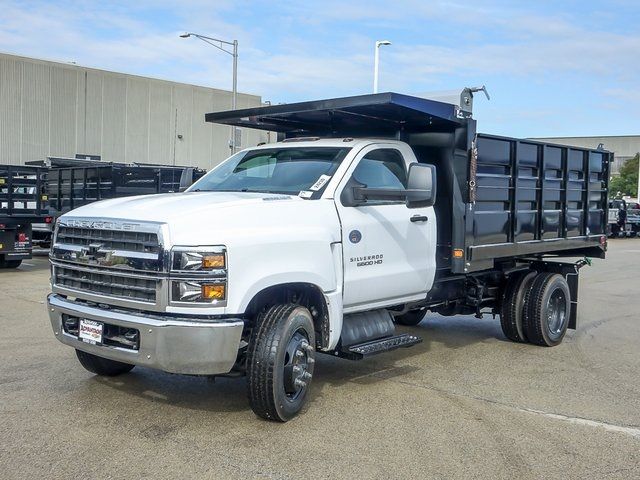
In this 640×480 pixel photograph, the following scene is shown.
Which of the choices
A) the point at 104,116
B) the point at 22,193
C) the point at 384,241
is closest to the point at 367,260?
the point at 384,241

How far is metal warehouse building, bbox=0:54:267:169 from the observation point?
1538 inches

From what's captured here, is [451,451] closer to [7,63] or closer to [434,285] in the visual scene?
[434,285]

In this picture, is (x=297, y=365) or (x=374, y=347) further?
(x=374, y=347)

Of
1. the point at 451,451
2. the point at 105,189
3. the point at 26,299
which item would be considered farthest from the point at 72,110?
the point at 451,451

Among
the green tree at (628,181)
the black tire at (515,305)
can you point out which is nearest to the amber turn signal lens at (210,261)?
the black tire at (515,305)

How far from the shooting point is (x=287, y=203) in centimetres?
552

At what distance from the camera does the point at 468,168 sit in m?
7.12

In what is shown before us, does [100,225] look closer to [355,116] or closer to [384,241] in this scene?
[384,241]

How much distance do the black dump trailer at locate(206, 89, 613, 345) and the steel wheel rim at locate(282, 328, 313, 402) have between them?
6.12 ft

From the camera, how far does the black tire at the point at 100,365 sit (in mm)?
6227

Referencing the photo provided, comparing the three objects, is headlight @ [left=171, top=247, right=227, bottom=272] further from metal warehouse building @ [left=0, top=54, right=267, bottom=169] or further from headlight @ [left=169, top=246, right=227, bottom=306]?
metal warehouse building @ [left=0, top=54, right=267, bottom=169]

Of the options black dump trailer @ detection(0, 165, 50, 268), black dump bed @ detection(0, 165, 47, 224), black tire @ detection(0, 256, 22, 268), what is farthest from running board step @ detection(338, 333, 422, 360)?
black tire @ detection(0, 256, 22, 268)

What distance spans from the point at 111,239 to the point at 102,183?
1512cm

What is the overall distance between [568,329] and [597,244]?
4.06 ft
